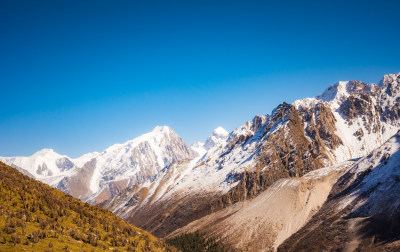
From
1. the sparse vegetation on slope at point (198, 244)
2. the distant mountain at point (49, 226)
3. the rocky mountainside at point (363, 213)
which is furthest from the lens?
the sparse vegetation on slope at point (198, 244)

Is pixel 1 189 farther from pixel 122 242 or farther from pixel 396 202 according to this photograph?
pixel 396 202

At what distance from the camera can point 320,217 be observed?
426 ft

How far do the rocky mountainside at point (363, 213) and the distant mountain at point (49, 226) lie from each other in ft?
270

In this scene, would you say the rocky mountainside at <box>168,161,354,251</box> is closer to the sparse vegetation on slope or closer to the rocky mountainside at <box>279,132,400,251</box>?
the sparse vegetation on slope

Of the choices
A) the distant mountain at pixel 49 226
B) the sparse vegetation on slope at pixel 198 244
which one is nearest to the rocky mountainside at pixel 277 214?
the sparse vegetation on slope at pixel 198 244

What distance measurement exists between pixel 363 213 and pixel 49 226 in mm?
119784

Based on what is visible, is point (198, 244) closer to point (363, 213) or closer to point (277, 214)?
point (277, 214)

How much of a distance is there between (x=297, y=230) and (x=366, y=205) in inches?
1373

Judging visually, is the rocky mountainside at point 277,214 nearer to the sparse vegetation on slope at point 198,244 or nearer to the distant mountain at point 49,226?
the sparse vegetation on slope at point 198,244

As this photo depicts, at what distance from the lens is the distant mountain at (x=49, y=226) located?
2312cm

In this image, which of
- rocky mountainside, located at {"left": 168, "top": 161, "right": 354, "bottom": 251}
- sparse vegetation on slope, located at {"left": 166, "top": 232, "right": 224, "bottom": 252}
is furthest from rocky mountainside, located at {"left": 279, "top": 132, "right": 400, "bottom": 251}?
sparse vegetation on slope, located at {"left": 166, "top": 232, "right": 224, "bottom": 252}

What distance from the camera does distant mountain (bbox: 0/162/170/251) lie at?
23.1 m

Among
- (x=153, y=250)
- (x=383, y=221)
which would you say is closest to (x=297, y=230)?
(x=383, y=221)

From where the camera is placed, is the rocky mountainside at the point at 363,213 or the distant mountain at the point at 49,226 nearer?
the distant mountain at the point at 49,226
